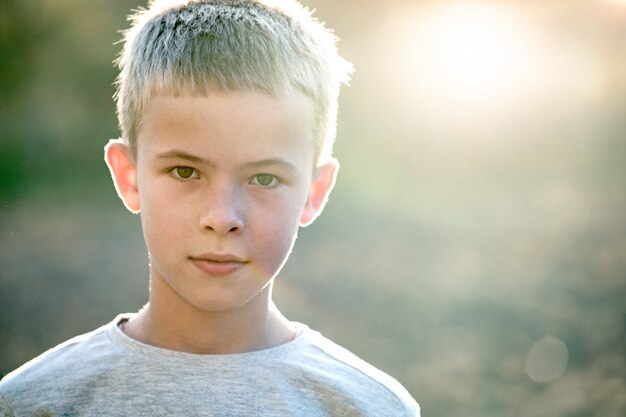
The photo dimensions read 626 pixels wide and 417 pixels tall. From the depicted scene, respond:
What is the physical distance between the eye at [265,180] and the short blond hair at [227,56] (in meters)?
0.19

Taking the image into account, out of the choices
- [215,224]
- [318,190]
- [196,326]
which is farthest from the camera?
[318,190]

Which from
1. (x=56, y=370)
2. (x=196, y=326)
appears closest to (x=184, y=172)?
(x=196, y=326)

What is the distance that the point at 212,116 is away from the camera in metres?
→ 1.99

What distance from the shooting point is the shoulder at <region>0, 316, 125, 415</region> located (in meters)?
2.05

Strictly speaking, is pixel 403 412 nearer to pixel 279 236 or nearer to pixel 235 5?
pixel 279 236

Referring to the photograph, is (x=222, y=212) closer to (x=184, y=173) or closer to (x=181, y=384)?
(x=184, y=173)

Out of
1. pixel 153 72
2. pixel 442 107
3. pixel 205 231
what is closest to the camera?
pixel 205 231

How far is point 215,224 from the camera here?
6.38 ft

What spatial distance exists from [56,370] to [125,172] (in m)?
0.50

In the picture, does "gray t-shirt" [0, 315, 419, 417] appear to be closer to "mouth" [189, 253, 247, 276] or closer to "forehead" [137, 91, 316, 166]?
"mouth" [189, 253, 247, 276]

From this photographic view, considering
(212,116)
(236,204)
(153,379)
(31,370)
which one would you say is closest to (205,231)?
(236,204)

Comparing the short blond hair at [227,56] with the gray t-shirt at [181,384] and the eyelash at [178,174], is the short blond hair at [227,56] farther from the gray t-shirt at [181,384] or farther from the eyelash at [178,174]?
the gray t-shirt at [181,384]

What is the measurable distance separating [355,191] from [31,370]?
4698 millimetres

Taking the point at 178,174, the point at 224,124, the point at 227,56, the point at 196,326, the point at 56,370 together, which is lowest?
the point at 56,370
